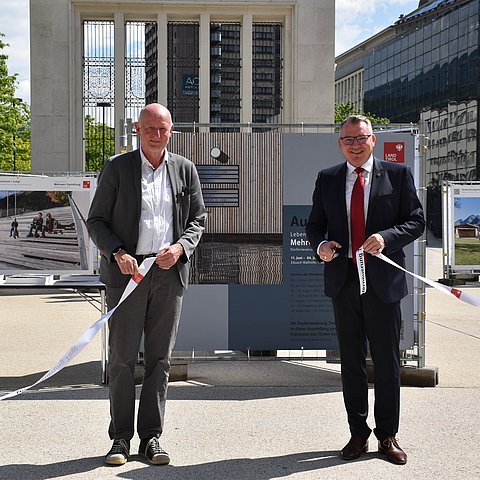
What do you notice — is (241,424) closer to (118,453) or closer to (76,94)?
(118,453)

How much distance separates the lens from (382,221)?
5.40 m

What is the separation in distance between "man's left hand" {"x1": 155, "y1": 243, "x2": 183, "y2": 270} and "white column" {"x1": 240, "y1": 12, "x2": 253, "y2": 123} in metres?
19.8

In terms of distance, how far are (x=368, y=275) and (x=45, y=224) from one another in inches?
295

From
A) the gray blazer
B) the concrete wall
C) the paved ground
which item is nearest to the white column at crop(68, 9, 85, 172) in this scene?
the concrete wall

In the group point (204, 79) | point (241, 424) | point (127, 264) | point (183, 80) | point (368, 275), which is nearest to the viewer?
point (127, 264)

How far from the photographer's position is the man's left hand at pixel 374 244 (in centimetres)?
513

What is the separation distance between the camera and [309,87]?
24031mm

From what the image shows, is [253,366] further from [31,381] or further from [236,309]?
[31,381]

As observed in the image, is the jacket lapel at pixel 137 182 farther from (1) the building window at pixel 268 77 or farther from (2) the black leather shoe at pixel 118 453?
(1) the building window at pixel 268 77

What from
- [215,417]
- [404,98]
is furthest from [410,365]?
[404,98]

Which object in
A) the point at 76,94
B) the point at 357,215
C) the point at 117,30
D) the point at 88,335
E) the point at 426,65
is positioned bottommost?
the point at 88,335

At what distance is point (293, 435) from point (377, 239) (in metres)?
1.74

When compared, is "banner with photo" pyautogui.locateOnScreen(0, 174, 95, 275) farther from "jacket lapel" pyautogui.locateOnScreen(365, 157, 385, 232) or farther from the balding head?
"jacket lapel" pyautogui.locateOnScreen(365, 157, 385, 232)

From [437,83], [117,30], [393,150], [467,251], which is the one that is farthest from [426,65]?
[393,150]
